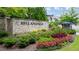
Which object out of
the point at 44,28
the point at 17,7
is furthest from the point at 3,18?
the point at 44,28

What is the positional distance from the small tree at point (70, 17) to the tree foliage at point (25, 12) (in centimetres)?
29

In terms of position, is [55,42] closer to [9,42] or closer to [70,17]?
[70,17]

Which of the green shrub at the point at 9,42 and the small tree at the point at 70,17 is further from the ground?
the small tree at the point at 70,17

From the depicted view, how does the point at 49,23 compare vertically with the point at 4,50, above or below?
above

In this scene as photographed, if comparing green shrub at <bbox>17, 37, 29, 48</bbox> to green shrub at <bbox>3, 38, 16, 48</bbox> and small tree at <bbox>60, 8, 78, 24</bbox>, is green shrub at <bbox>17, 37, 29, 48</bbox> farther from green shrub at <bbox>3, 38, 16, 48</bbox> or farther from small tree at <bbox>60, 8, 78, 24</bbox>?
small tree at <bbox>60, 8, 78, 24</bbox>

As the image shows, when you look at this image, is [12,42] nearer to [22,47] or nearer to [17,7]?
[22,47]

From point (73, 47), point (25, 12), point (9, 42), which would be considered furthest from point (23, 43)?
point (73, 47)

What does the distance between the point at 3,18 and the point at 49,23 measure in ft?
2.33

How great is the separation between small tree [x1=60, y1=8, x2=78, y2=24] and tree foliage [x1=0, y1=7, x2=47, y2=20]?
29 cm

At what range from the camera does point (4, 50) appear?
19.3 feet

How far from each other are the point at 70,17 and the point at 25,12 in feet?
2.28

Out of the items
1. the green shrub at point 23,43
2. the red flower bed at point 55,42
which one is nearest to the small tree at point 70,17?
the red flower bed at point 55,42

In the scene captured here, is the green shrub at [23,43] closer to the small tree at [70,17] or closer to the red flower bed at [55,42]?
the red flower bed at [55,42]

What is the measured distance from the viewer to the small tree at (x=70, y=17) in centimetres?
590
